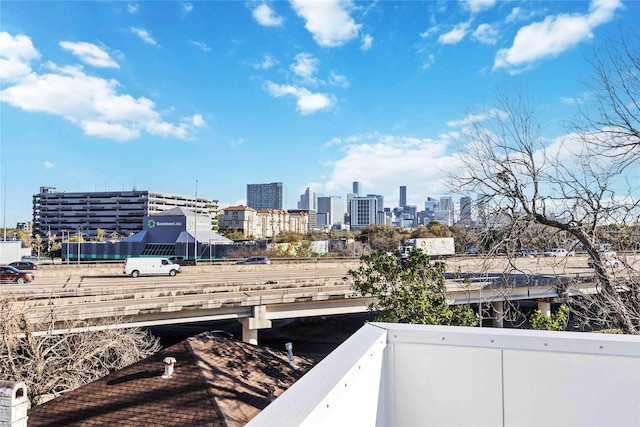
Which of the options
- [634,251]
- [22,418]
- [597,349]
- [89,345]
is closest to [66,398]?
[22,418]

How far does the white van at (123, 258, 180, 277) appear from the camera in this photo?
29.9 m

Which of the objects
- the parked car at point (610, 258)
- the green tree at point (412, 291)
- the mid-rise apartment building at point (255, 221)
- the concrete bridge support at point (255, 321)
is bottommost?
the concrete bridge support at point (255, 321)

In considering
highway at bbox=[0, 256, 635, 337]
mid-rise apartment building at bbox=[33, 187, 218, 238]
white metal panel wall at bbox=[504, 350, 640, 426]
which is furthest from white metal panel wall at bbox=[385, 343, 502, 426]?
mid-rise apartment building at bbox=[33, 187, 218, 238]

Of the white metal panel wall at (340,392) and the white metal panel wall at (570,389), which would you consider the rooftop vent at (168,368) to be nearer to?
the white metal panel wall at (340,392)

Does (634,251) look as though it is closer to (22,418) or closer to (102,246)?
(22,418)

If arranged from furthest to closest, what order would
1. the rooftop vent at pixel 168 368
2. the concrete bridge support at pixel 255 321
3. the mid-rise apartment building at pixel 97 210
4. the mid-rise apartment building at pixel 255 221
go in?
the mid-rise apartment building at pixel 97 210 < the mid-rise apartment building at pixel 255 221 < the concrete bridge support at pixel 255 321 < the rooftop vent at pixel 168 368

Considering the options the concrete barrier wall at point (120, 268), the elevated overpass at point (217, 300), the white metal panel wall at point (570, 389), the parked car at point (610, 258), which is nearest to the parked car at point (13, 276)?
the concrete barrier wall at point (120, 268)

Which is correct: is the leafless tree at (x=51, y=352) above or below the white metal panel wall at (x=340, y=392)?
below

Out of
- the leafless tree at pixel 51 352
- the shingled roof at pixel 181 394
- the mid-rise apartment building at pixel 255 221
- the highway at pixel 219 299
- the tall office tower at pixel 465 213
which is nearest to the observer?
the shingled roof at pixel 181 394

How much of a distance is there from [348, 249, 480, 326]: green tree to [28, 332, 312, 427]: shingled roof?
9.83 feet

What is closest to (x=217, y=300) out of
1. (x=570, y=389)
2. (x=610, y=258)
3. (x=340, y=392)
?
(x=610, y=258)

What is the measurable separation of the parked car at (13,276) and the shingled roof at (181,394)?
2031 centimetres

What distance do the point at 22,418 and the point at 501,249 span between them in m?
Result: 9.74

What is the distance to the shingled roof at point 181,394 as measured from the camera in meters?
7.36
